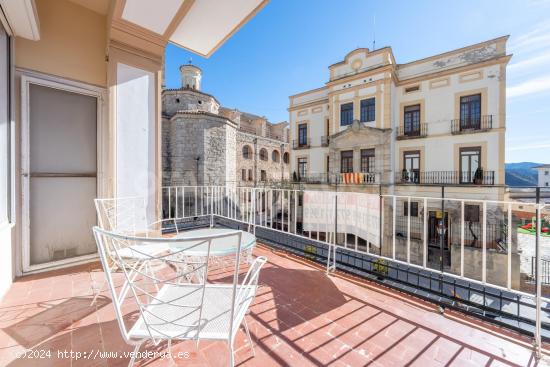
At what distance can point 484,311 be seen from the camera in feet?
5.60

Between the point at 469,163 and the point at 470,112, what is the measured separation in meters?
2.39

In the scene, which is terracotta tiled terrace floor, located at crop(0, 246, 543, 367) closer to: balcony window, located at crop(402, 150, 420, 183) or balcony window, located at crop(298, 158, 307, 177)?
balcony window, located at crop(402, 150, 420, 183)

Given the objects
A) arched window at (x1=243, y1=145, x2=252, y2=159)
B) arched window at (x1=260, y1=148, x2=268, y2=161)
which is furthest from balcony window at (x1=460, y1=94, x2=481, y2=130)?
arched window at (x1=260, y1=148, x2=268, y2=161)

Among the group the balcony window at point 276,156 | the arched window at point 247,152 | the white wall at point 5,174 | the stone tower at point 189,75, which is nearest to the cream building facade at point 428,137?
the arched window at point 247,152

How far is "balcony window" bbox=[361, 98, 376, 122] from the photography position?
38.3 feet

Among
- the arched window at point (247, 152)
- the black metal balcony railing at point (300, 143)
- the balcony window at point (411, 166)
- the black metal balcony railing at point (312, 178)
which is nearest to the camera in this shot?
the balcony window at point (411, 166)

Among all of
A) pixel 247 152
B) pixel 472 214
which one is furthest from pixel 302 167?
pixel 472 214

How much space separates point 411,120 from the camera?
1160 centimetres

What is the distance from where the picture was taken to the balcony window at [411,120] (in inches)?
449

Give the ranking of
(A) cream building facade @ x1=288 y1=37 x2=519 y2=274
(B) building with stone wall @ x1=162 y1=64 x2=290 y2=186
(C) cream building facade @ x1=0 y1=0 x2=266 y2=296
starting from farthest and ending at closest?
A: (B) building with stone wall @ x1=162 y1=64 x2=290 y2=186, (A) cream building facade @ x1=288 y1=37 x2=519 y2=274, (C) cream building facade @ x1=0 y1=0 x2=266 y2=296

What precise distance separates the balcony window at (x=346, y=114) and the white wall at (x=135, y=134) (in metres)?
11.6

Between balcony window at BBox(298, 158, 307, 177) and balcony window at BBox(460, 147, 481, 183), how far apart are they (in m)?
8.26

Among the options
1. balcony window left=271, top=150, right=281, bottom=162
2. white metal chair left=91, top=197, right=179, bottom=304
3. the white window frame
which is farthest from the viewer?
balcony window left=271, top=150, right=281, bottom=162

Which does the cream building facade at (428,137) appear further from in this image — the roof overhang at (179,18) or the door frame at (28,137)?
the door frame at (28,137)
